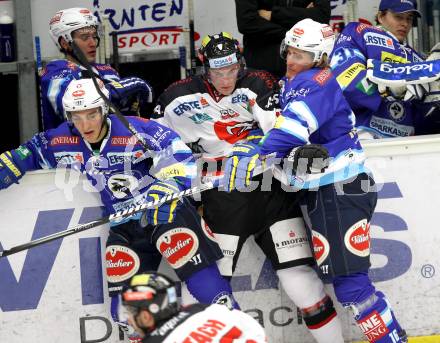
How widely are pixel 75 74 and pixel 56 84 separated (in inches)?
4.0

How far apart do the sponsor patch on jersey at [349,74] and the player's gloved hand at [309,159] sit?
30.3 inches

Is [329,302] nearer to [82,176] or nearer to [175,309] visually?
[82,176]

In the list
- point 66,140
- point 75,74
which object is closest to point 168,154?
point 66,140

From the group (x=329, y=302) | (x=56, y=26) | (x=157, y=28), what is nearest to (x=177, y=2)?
(x=157, y=28)

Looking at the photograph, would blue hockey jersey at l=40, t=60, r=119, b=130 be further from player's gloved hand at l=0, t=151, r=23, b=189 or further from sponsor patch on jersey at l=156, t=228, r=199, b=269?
sponsor patch on jersey at l=156, t=228, r=199, b=269

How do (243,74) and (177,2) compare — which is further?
(177,2)

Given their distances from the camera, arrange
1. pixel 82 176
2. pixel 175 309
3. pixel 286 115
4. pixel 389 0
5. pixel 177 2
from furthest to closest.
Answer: pixel 177 2
pixel 389 0
pixel 82 176
pixel 286 115
pixel 175 309

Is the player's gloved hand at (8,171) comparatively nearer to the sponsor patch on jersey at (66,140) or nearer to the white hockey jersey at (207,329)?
the sponsor patch on jersey at (66,140)

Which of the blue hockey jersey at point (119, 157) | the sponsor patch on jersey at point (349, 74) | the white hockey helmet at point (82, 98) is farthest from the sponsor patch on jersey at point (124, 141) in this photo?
the sponsor patch on jersey at point (349, 74)

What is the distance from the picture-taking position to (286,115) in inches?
200

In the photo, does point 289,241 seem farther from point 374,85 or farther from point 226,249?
point 374,85

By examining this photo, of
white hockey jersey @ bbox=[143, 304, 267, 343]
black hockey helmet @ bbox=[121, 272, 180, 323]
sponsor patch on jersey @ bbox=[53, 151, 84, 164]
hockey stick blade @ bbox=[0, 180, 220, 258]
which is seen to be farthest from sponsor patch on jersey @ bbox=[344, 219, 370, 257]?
black hockey helmet @ bbox=[121, 272, 180, 323]

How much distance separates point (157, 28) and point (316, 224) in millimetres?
2162

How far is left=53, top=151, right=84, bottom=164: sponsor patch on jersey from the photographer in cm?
536
